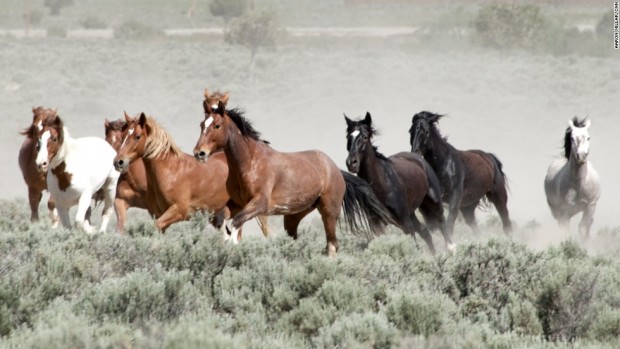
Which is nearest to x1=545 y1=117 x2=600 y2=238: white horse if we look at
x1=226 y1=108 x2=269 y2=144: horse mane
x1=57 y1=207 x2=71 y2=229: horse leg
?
x1=226 y1=108 x2=269 y2=144: horse mane

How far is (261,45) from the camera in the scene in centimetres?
6362

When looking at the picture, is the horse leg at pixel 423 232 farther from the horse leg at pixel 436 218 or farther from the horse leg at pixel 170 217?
the horse leg at pixel 170 217

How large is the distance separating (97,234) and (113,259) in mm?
925

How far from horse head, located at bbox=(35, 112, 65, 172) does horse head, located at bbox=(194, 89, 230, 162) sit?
216 cm

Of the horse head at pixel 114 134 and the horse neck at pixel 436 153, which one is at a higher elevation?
the horse head at pixel 114 134

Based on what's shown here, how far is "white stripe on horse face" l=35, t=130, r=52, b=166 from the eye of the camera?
1212cm

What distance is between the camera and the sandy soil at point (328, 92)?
46.1m

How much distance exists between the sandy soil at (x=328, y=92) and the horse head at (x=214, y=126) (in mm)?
27674

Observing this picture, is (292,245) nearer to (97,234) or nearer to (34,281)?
(97,234)

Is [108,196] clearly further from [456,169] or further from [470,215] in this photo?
[470,215]

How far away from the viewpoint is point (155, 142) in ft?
40.1

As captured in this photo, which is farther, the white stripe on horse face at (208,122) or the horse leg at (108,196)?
the horse leg at (108,196)

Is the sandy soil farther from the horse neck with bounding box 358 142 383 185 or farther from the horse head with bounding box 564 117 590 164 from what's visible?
the horse neck with bounding box 358 142 383 185

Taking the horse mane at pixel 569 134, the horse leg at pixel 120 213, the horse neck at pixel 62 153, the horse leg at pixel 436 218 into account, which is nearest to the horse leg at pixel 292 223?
the horse leg at pixel 120 213
